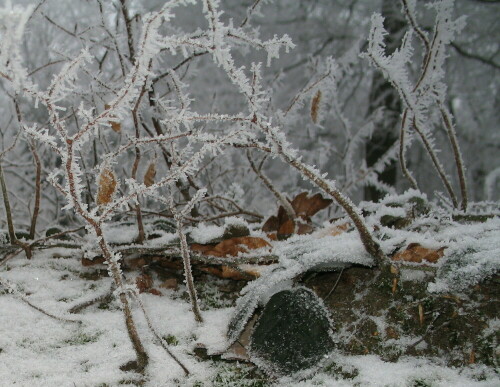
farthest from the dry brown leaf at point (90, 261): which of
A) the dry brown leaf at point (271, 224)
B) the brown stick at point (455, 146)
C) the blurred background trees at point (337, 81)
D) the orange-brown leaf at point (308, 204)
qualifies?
the blurred background trees at point (337, 81)

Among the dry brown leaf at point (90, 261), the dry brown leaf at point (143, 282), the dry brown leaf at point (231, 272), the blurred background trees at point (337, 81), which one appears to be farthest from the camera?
the blurred background trees at point (337, 81)

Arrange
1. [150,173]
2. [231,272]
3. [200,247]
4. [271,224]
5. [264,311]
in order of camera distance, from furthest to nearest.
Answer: [271,224] < [150,173] < [200,247] < [231,272] < [264,311]

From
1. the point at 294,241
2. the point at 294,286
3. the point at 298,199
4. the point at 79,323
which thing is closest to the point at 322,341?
the point at 294,286

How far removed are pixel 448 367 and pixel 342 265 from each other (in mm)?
376

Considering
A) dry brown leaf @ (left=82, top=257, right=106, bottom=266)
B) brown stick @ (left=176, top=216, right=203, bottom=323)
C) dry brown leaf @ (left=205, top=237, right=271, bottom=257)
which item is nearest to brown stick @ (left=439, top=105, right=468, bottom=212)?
dry brown leaf @ (left=205, top=237, right=271, bottom=257)

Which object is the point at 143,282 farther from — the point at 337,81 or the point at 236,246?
the point at 337,81

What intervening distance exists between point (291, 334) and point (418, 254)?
48cm

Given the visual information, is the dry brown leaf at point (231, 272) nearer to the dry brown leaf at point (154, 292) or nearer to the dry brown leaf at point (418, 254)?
the dry brown leaf at point (154, 292)

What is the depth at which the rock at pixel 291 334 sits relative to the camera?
1.10 meters

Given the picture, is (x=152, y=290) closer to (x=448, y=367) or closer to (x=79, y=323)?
(x=79, y=323)

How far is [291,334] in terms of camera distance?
1.15m

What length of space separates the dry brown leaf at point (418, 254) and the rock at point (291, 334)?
0.32 meters

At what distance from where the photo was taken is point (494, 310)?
1129 millimetres

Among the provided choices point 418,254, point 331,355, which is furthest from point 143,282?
point 418,254
